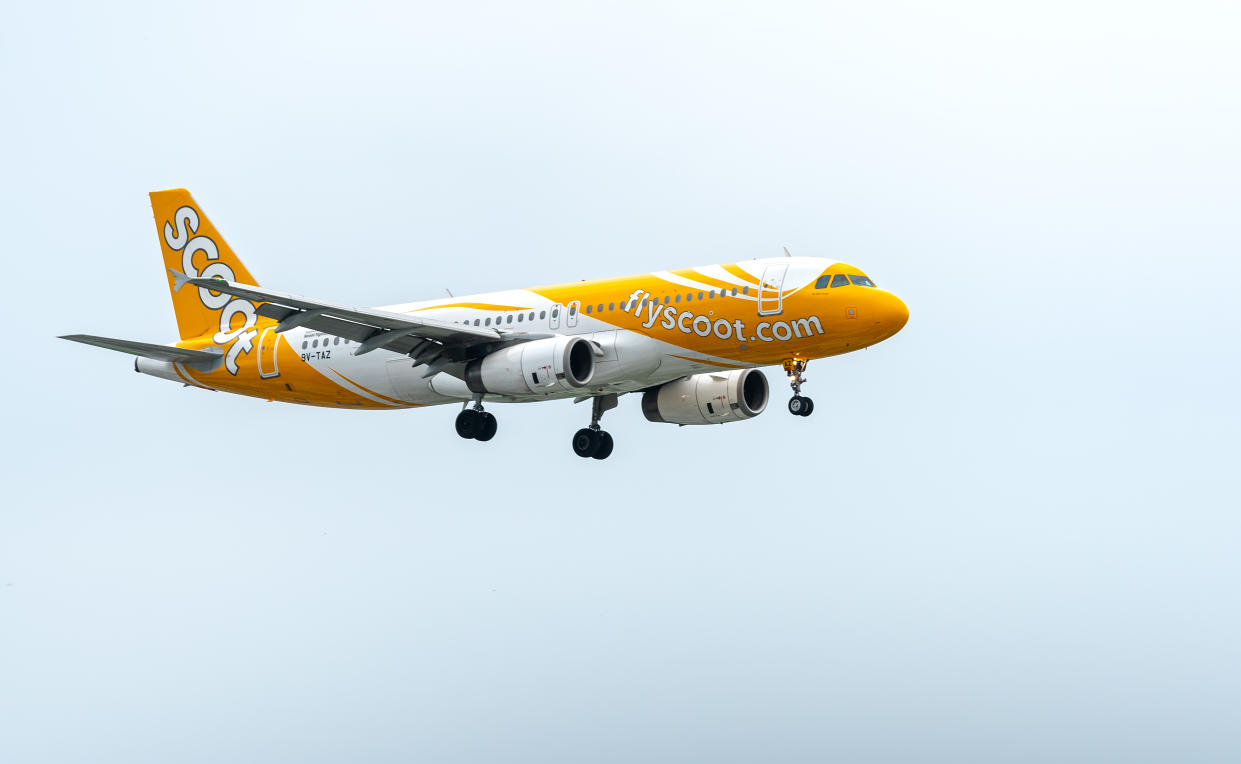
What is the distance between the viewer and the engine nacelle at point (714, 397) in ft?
164

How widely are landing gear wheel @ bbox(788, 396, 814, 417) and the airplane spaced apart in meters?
0.04

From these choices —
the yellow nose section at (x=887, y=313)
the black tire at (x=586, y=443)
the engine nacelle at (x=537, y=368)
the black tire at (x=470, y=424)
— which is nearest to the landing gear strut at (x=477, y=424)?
the black tire at (x=470, y=424)

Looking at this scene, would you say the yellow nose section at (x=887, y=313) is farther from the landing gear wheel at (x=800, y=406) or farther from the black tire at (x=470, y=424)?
the black tire at (x=470, y=424)

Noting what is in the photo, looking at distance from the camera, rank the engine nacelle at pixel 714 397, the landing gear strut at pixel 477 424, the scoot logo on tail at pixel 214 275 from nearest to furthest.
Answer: the landing gear strut at pixel 477 424, the engine nacelle at pixel 714 397, the scoot logo on tail at pixel 214 275

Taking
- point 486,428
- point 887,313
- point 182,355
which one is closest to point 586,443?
point 486,428

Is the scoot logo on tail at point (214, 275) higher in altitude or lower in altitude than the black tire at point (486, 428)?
higher

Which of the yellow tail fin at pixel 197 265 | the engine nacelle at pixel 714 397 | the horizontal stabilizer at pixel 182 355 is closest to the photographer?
the engine nacelle at pixel 714 397

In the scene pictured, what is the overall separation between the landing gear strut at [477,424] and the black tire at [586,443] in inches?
130

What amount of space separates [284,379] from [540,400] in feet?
31.0

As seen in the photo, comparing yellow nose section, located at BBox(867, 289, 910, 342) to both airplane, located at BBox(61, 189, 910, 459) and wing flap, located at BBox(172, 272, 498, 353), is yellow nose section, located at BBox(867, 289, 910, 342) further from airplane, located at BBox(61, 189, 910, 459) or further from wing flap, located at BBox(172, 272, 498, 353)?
wing flap, located at BBox(172, 272, 498, 353)

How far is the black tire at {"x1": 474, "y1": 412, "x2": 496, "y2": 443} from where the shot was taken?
159 ft

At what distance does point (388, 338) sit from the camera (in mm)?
47062

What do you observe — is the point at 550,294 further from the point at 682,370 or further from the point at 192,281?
the point at 192,281

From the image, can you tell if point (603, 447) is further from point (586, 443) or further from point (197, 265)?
point (197, 265)
